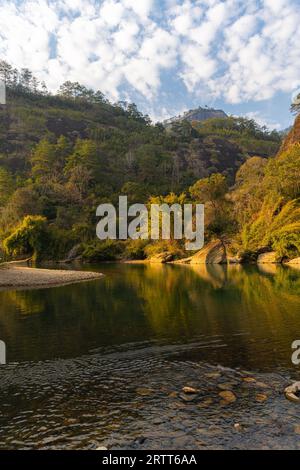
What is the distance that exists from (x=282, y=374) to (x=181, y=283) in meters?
21.8

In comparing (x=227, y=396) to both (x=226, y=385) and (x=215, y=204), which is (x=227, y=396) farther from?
(x=215, y=204)

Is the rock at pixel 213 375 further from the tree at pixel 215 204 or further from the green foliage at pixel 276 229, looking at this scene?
the tree at pixel 215 204

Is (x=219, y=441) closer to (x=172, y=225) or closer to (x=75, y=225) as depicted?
(x=172, y=225)

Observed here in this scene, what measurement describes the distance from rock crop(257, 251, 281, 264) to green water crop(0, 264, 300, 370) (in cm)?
2136

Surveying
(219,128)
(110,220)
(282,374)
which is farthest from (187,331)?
(219,128)

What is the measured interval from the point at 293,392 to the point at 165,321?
9.44 meters

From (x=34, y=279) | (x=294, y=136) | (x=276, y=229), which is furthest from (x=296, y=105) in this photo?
(x=34, y=279)

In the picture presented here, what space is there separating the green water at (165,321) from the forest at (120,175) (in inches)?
1062

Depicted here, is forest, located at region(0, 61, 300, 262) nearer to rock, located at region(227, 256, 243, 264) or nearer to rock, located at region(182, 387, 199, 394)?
rock, located at region(227, 256, 243, 264)

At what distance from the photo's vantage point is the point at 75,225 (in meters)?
75.6

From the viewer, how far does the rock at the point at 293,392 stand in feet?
28.4

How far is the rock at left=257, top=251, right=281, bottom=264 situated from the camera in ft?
163

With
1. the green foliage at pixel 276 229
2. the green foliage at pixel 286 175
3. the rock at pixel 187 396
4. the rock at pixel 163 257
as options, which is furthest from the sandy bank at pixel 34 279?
the green foliage at pixel 286 175
